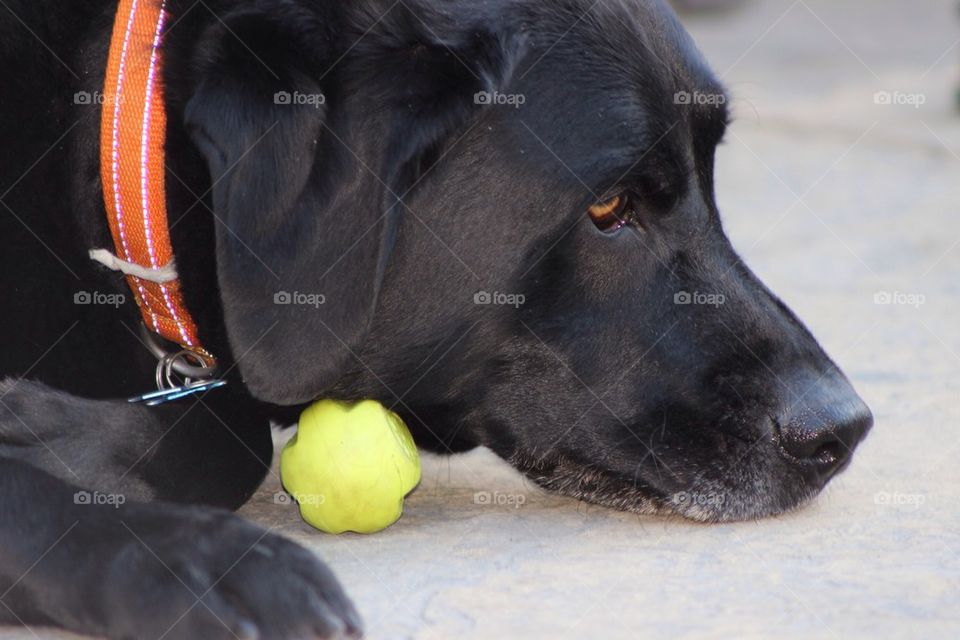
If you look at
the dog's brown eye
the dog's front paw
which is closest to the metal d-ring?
the dog's front paw

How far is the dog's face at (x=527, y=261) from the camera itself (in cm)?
218

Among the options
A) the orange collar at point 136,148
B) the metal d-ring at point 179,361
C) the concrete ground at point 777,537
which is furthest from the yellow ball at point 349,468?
the orange collar at point 136,148

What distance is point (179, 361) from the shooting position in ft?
8.04

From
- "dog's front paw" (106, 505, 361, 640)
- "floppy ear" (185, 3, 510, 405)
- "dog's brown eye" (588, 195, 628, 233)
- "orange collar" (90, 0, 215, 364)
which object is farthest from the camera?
"dog's brown eye" (588, 195, 628, 233)

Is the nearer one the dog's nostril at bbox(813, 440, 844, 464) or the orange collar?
the orange collar

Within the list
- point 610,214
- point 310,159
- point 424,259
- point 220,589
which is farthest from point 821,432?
point 220,589

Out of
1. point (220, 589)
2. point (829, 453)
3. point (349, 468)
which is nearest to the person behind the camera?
point (220, 589)

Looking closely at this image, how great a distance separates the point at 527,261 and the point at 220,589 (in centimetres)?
79

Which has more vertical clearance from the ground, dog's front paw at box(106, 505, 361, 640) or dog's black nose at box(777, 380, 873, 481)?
dog's front paw at box(106, 505, 361, 640)

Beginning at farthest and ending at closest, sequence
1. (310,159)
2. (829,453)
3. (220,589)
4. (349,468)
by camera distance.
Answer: (829,453)
(349,468)
(310,159)
(220,589)

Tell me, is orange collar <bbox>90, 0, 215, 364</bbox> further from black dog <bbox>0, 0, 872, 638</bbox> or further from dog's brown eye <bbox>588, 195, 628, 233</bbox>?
dog's brown eye <bbox>588, 195, 628, 233</bbox>

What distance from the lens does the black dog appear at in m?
2.18

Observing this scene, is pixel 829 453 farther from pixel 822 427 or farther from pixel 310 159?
pixel 310 159

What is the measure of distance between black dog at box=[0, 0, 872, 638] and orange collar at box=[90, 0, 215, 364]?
3cm
